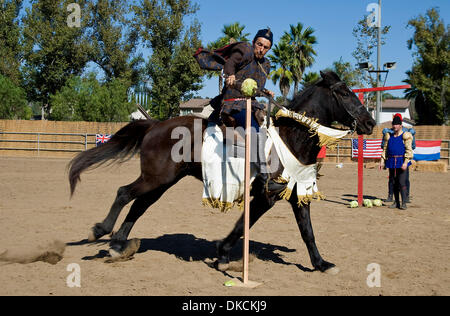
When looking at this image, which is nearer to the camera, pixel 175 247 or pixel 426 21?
pixel 175 247

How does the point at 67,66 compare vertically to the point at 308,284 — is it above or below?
above

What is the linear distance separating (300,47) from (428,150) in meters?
18.3

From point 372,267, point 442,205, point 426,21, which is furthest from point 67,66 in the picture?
point 372,267

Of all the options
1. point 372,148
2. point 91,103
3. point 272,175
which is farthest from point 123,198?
point 91,103

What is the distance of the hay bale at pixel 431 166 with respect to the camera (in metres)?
19.7

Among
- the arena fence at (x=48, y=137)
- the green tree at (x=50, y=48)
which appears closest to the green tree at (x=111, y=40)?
the green tree at (x=50, y=48)

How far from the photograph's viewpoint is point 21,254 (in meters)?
5.20

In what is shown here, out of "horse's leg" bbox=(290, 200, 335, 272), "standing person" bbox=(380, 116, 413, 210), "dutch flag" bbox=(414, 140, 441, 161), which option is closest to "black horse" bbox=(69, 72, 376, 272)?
"horse's leg" bbox=(290, 200, 335, 272)

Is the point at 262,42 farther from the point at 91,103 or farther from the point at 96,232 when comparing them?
the point at 91,103

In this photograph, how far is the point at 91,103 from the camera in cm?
3397

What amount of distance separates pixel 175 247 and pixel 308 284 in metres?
Result: 2.32

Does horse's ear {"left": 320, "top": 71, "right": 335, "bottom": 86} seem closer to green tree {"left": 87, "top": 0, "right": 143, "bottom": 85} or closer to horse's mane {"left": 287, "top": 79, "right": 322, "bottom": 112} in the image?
horse's mane {"left": 287, "top": 79, "right": 322, "bottom": 112}

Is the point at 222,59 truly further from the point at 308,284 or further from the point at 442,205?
the point at 442,205

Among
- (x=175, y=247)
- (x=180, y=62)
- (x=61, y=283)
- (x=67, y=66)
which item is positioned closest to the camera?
(x=61, y=283)
